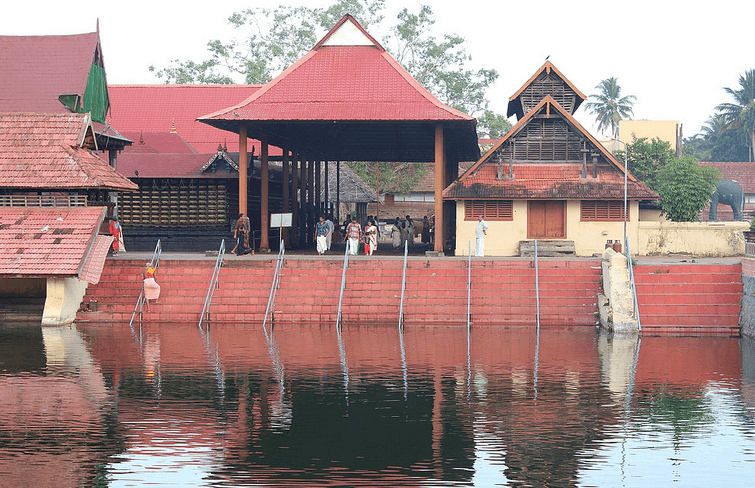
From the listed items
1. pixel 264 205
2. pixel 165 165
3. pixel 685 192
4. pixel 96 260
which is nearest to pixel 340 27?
pixel 264 205

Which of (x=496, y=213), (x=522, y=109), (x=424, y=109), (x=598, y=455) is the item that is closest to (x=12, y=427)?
(x=598, y=455)

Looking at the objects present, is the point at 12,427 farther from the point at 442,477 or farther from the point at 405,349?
the point at 405,349

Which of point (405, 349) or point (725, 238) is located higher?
point (725, 238)

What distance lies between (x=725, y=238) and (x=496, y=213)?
25.9ft

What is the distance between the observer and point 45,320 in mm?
23234

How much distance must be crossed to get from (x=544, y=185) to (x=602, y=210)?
6.92 ft

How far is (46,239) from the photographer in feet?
78.1

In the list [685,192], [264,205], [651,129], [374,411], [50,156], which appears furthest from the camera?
[651,129]

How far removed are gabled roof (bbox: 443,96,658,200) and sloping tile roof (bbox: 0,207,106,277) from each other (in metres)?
12.0

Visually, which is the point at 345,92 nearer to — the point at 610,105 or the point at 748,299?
the point at 748,299

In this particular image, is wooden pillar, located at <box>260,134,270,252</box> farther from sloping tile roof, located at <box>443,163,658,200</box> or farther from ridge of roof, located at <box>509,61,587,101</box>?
ridge of roof, located at <box>509,61,587,101</box>

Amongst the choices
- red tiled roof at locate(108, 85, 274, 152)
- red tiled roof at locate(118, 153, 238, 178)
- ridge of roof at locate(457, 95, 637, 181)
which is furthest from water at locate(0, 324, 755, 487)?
red tiled roof at locate(108, 85, 274, 152)

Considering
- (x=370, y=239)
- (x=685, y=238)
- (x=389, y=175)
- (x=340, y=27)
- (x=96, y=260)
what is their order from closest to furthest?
(x=96, y=260) → (x=370, y=239) → (x=340, y=27) → (x=685, y=238) → (x=389, y=175)

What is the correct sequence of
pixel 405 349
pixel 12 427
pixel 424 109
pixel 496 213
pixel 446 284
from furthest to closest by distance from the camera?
pixel 496 213 < pixel 424 109 < pixel 446 284 < pixel 405 349 < pixel 12 427
